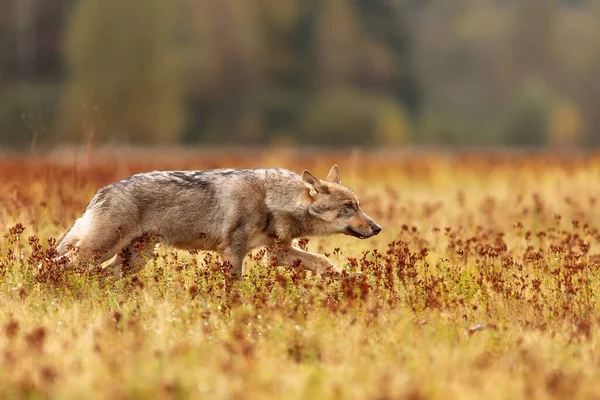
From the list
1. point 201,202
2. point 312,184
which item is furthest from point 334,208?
point 201,202

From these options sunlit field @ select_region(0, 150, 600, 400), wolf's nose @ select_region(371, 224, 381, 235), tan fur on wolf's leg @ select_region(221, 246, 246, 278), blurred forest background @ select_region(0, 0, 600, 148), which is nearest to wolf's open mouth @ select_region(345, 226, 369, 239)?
wolf's nose @ select_region(371, 224, 381, 235)

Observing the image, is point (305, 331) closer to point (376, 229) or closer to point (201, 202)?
point (376, 229)

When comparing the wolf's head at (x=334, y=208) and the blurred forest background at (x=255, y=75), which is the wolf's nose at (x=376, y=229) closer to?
the wolf's head at (x=334, y=208)

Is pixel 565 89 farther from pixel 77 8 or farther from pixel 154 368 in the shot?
pixel 154 368

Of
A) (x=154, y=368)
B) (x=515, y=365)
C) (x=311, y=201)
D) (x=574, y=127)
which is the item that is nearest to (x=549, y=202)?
(x=311, y=201)

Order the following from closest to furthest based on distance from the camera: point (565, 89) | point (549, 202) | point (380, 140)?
1. point (549, 202)
2. point (380, 140)
3. point (565, 89)

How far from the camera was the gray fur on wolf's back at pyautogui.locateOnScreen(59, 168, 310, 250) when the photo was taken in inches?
331

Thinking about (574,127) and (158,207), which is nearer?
(158,207)

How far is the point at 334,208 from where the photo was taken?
8820mm

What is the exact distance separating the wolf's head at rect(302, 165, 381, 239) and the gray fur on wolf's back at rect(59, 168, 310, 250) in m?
0.18

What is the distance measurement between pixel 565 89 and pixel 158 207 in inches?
2725

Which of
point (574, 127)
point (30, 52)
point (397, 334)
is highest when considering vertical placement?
point (397, 334)

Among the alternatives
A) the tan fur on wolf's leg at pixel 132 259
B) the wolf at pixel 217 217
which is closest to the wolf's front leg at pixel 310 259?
the wolf at pixel 217 217

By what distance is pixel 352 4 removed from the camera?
→ 5866cm
